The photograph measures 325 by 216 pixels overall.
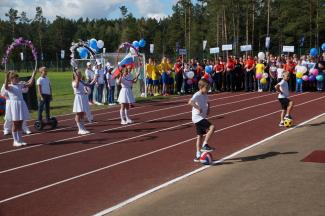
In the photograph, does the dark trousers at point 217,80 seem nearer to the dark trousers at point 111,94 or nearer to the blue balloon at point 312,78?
the blue balloon at point 312,78

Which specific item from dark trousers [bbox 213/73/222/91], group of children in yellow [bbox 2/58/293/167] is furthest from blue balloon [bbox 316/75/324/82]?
group of children in yellow [bbox 2/58/293/167]

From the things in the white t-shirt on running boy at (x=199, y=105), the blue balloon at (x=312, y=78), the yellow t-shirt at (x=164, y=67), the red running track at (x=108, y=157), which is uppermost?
the yellow t-shirt at (x=164, y=67)

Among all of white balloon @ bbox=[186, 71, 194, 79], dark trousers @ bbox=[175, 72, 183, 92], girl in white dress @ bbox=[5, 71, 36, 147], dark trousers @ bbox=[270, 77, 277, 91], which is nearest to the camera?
girl in white dress @ bbox=[5, 71, 36, 147]

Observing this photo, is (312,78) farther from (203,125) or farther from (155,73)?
(203,125)

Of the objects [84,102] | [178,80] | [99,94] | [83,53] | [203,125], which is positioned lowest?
[203,125]

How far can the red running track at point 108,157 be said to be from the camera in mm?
7512

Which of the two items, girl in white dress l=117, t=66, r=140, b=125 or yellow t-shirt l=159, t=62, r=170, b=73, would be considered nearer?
girl in white dress l=117, t=66, r=140, b=125

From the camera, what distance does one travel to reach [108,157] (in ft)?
34.8

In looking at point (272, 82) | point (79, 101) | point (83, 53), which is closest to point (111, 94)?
point (83, 53)

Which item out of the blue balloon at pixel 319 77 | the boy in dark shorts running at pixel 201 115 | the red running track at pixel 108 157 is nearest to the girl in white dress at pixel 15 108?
the red running track at pixel 108 157

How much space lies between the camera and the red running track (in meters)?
7.51

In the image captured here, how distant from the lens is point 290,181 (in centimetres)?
780

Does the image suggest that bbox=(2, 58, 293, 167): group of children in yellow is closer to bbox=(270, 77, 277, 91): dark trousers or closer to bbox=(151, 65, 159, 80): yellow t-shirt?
bbox=(151, 65, 159, 80): yellow t-shirt

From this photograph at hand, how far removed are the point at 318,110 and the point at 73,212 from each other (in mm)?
13551
